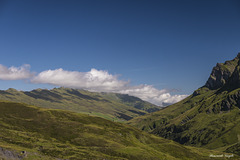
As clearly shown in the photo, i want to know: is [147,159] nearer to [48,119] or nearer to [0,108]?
[48,119]

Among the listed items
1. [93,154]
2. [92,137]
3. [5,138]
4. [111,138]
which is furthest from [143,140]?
[5,138]

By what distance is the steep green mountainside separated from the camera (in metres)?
97.6

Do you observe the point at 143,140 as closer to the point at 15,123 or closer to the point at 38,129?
the point at 38,129

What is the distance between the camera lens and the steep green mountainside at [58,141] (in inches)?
3844

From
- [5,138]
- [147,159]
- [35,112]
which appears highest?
[35,112]

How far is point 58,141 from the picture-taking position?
5143 inches

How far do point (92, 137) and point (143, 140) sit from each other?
204 feet

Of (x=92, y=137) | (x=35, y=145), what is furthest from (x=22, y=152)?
(x=92, y=137)

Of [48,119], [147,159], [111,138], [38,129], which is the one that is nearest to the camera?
[147,159]

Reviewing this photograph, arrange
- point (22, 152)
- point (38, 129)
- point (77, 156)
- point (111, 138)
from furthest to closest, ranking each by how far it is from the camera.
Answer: point (111, 138), point (38, 129), point (77, 156), point (22, 152)

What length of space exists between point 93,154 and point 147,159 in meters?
36.5

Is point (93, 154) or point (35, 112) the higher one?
point (35, 112)

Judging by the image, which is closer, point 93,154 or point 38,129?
point 93,154

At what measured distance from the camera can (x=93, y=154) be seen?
362 feet
